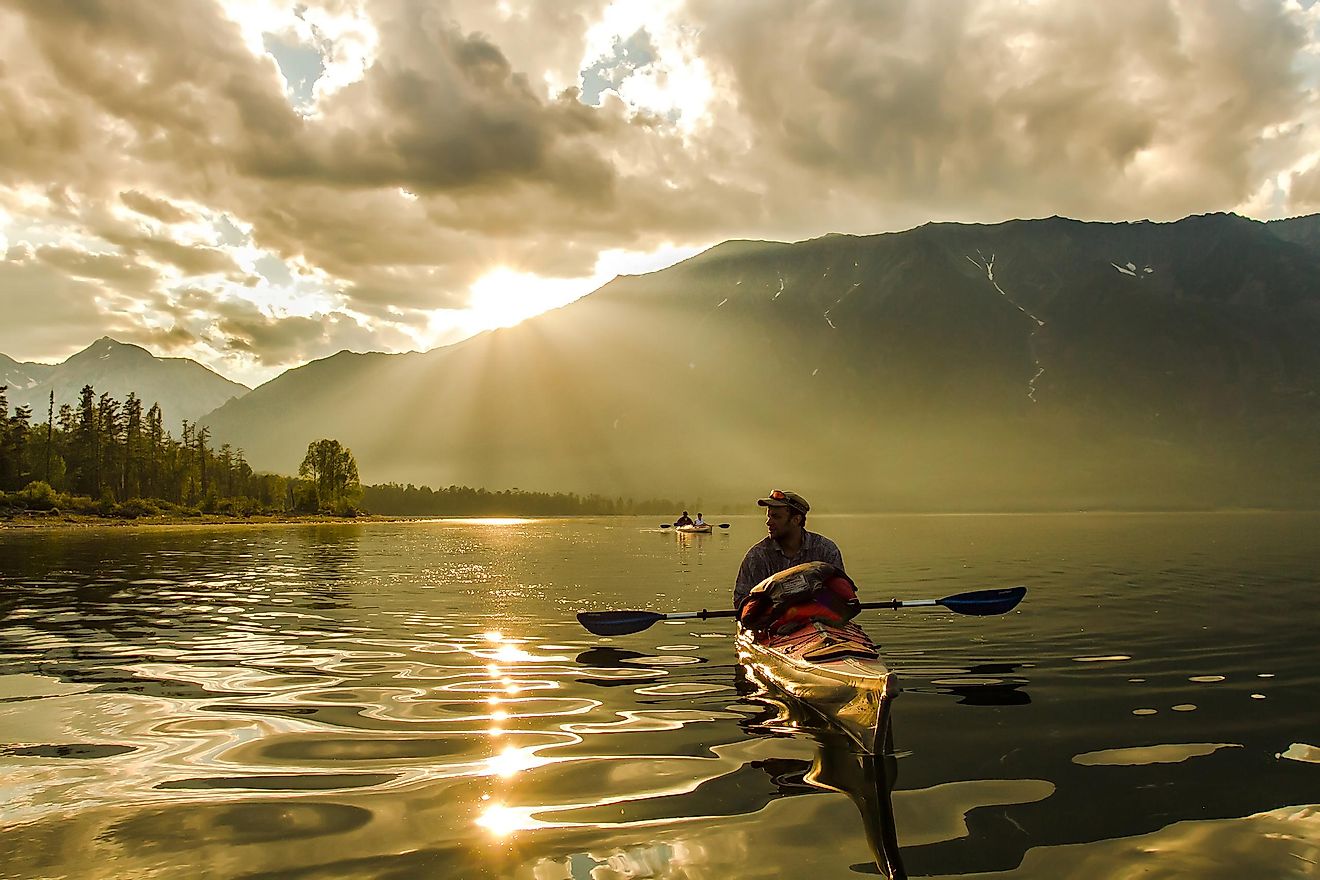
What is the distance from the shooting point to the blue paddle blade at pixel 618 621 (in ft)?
63.3

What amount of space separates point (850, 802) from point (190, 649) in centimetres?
1677

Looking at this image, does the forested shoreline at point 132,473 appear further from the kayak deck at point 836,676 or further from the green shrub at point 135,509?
the kayak deck at point 836,676

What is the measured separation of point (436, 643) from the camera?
66.9 ft

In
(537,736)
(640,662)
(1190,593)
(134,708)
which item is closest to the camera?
(537,736)

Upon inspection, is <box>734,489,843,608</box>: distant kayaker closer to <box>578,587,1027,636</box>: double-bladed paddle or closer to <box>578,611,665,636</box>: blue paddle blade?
<box>578,587,1027,636</box>: double-bladed paddle

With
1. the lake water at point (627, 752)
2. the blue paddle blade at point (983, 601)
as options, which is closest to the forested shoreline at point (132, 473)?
the lake water at point (627, 752)

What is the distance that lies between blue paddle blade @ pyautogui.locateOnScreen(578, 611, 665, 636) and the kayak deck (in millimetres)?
4774

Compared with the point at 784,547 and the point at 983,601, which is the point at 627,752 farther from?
the point at 983,601

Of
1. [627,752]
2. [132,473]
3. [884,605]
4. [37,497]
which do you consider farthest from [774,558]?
[132,473]

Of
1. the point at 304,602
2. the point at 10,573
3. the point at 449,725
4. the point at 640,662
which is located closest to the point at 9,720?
the point at 449,725

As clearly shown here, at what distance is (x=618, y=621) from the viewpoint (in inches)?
771

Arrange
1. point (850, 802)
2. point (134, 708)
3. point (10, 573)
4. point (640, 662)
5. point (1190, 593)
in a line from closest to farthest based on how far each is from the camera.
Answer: point (850, 802) → point (134, 708) → point (640, 662) → point (1190, 593) → point (10, 573)

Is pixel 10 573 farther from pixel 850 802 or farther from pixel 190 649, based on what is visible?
pixel 850 802

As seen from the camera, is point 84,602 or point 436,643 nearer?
point 436,643
